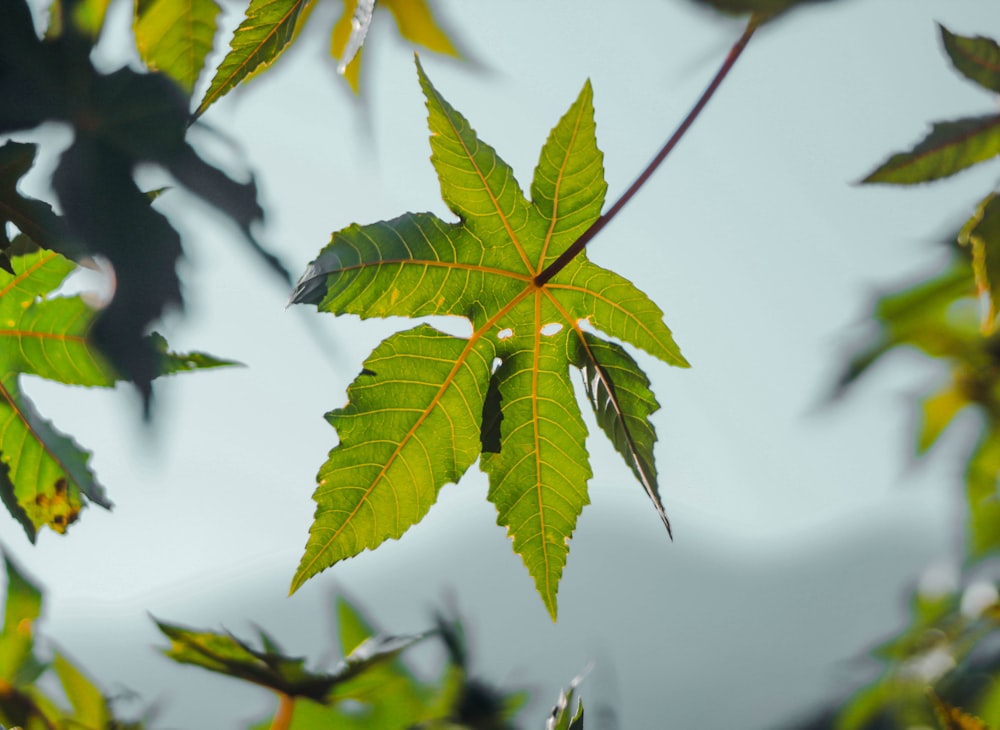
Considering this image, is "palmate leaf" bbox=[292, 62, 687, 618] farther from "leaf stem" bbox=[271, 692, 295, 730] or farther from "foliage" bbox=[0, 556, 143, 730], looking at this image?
"foliage" bbox=[0, 556, 143, 730]

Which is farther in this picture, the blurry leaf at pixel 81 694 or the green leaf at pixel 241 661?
the blurry leaf at pixel 81 694

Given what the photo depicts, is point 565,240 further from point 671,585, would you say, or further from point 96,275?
point 671,585

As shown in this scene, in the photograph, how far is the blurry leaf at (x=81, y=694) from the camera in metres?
0.56

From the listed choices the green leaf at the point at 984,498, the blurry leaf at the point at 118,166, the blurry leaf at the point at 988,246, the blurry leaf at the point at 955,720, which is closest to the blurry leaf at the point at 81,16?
the blurry leaf at the point at 118,166

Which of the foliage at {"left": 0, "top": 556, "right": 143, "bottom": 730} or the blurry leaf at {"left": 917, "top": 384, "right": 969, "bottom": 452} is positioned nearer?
the foliage at {"left": 0, "top": 556, "right": 143, "bottom": 730}

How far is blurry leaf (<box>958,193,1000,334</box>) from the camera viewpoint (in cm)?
39

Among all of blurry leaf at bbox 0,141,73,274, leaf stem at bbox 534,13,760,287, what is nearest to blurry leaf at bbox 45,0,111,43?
blurry leaf at bbox 0,141,73,274

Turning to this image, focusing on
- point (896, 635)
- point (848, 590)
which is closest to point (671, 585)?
point (848, 590)

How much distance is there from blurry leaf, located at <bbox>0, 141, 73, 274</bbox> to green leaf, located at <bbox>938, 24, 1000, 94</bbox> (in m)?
0.55

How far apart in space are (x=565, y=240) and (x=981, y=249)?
0.24 m

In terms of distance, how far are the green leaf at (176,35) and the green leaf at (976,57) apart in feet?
1.57

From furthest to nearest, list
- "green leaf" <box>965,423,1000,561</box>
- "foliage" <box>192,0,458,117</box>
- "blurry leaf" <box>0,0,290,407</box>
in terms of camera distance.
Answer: "green leaf" <box>965,423,1000,561</box>, "blurry leaf" <box>0,0,290,407</box>, "foliage" <box>192,0,458,117</box>

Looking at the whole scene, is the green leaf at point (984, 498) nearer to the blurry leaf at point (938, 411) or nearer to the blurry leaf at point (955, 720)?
the blurry leaf at point (938, 411)

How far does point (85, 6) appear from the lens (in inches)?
19.3
